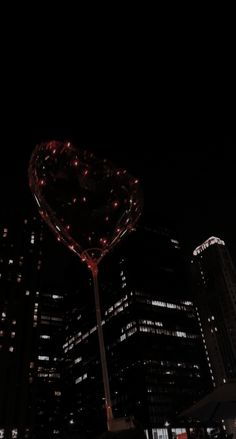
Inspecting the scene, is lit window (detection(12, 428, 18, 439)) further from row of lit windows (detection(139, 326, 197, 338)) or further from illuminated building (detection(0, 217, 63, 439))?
row of lit windows (detection(139, 326, 197, 338))

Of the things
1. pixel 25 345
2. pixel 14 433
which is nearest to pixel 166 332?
pixel 25 345

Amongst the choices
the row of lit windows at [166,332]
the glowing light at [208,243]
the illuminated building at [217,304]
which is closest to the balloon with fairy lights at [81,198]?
the row of lit windows at [166,332]

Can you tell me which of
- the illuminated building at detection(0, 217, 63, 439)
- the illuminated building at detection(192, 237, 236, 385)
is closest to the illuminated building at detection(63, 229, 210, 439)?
the illuminated building at detection(0, 217, 63, 439)

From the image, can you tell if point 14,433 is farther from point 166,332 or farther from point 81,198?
point 81,198

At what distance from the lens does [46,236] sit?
97.8 meters

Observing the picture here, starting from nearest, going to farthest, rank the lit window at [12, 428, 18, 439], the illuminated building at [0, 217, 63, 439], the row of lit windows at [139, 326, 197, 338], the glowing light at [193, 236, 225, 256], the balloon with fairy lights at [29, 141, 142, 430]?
the balloon with fairy lights at [29, 141, 142, 430] < the lit window at [12, 428, 18, 439] < the illuminated building at [0, 217, 63, 439] < the row of lit windows at [139, 326, 197, 338] < the glowing light at [193, 236, 225, 256]

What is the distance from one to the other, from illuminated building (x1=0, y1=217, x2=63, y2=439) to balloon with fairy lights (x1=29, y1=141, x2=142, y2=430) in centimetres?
7166

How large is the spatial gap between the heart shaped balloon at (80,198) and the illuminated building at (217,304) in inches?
4086

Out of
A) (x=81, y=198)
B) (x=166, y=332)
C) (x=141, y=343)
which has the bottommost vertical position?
(x=81, y=198)

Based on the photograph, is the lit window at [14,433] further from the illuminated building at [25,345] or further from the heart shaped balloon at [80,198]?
the heart shaped balloon at [80,198]

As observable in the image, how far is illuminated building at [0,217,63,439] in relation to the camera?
71375mm

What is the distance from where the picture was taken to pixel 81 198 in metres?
9.64

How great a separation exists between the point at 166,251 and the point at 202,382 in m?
37.0

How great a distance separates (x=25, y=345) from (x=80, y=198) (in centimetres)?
7605
